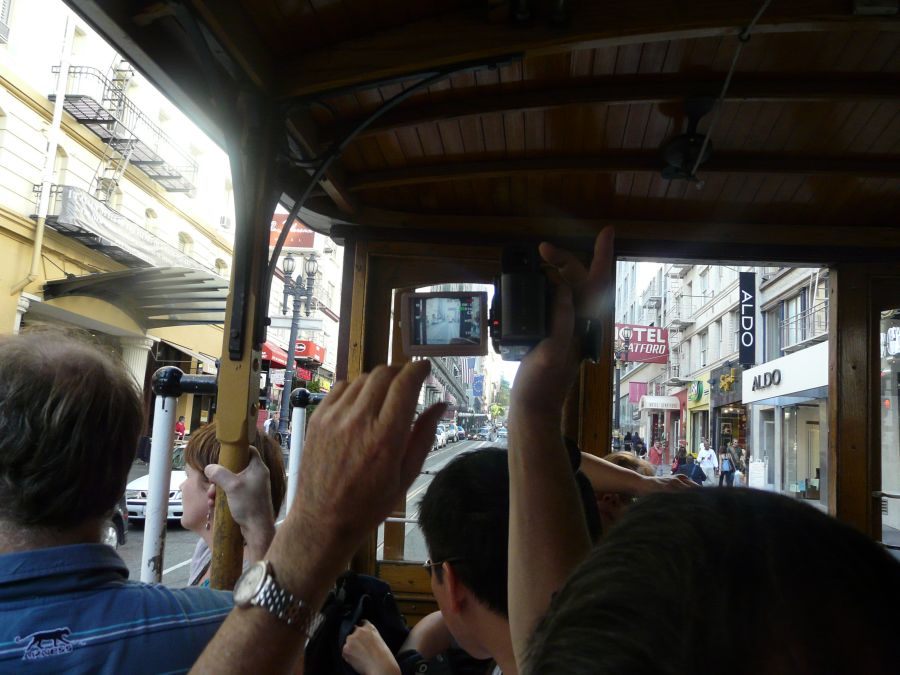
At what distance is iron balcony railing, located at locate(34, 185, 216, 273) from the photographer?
15.0 meters

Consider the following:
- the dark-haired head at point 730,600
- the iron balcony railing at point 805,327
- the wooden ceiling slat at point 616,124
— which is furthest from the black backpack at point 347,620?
the iron balcony railing at point 805,327

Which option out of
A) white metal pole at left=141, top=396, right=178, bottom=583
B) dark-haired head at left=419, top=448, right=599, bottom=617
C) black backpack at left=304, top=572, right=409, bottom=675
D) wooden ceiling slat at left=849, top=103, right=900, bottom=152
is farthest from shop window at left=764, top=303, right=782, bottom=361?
white metal pole at left=141, top=396, right=178, bottom=583

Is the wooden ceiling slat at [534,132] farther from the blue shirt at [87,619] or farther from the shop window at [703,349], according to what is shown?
the shop window at [703,349]

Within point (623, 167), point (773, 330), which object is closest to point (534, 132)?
point (623, 167)

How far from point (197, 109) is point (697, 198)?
2621 millimetres

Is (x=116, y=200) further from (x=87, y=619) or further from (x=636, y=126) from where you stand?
(x=87, y=619)

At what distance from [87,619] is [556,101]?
8.03 feet

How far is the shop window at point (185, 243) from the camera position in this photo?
2190 cm

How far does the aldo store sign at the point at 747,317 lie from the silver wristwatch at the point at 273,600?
22.0m

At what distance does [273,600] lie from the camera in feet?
2.52

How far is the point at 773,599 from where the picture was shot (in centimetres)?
44

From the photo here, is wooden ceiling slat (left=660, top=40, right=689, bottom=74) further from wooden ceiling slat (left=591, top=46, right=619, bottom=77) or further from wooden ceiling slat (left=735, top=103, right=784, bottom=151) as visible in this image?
wooden ceiling slat (left=735, top=103, right=784, bottom=151)

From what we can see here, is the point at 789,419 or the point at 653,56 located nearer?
the point at 653,56

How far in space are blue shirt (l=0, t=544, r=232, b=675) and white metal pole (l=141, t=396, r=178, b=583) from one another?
683 mm
